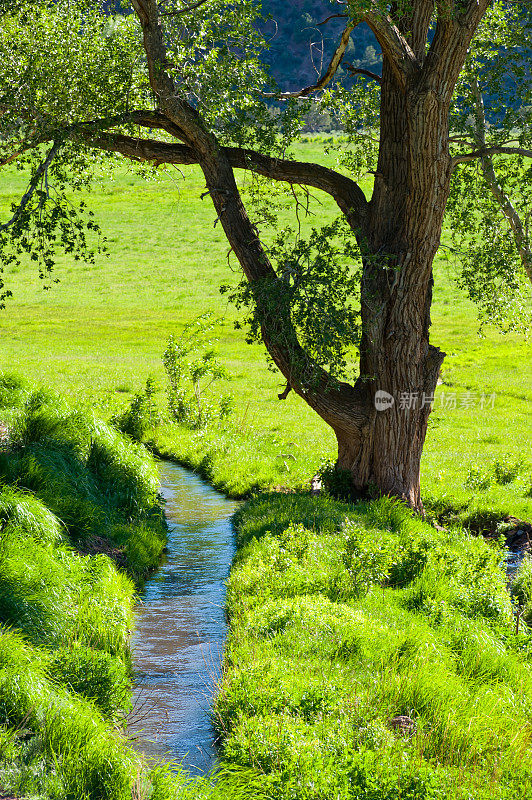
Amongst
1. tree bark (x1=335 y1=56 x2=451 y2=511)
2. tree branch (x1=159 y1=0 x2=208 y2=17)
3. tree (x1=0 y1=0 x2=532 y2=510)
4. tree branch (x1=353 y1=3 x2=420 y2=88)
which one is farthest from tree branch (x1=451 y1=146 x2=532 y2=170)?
tree branch (x1=159 y1=0 x2=208 y2=17)

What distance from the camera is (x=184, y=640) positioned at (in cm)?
884

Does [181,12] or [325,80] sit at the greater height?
[181,12]

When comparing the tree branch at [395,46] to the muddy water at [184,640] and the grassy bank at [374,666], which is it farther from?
the muddy water at [184,640]

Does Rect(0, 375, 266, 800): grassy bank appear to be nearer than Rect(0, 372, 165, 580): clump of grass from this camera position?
Yes

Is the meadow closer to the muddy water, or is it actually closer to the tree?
the muddy water

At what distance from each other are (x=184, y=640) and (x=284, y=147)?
7655mm

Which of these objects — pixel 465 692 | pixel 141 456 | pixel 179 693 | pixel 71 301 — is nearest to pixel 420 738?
pixel 465 692

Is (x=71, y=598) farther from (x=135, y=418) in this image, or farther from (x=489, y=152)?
(x=135, y=418)

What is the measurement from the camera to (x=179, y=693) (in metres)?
7.65

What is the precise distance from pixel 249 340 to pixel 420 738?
717cm

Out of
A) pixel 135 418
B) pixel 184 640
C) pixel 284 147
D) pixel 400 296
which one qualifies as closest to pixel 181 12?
pixel 284 147

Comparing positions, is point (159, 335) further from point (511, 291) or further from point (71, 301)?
point (511, 291)

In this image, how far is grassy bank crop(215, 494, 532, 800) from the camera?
229 inches

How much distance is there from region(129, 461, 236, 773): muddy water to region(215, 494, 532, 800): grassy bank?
313 mm
